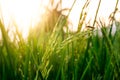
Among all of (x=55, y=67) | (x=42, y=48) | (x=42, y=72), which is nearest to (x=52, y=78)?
(x=55, y=67)

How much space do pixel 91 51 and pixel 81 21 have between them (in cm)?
33

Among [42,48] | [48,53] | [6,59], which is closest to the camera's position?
[48,53]

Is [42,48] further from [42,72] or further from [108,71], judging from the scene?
[42,72]

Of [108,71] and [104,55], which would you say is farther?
[104,55]

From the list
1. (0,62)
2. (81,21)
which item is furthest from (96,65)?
(0,62)

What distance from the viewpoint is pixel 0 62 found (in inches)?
33.4

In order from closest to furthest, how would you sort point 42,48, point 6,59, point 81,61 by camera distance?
point 6,59 < point 81,61 < point 42,48

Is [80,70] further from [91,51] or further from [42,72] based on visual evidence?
[42,72]

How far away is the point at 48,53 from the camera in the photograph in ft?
2.30

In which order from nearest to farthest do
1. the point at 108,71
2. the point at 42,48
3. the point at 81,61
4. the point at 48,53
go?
the point at 48,53 → the point at 108,71 → the point at 81,61 → the point at 42,48

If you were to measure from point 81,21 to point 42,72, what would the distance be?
245 mm

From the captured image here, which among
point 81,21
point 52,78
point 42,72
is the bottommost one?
point 52,78

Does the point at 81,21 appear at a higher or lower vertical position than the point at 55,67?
higher

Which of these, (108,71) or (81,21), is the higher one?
(81,21)
